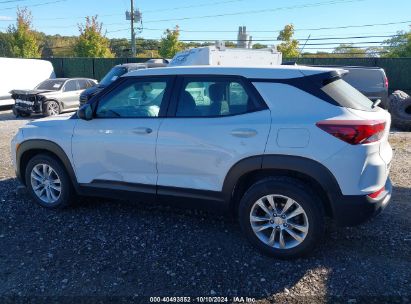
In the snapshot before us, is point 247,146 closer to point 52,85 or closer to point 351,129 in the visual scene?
point 351,129

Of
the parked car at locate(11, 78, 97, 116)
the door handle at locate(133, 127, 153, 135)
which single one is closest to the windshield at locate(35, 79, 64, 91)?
the parked car at locate(11, 78, 97, 116)

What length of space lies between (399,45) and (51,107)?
41.0 metres

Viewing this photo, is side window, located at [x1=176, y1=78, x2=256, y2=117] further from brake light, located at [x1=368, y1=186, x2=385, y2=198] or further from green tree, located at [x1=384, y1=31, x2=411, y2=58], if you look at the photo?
green tree, located at [x1=384, y1=31, x2=411, y2=58]

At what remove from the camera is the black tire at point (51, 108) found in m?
14.0

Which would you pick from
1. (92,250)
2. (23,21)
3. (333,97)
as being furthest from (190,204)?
(23,21)

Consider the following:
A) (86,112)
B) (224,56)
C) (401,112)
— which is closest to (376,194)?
(86,112)

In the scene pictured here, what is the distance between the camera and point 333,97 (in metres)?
3.41

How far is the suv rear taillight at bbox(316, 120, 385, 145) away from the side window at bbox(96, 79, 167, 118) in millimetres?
1702

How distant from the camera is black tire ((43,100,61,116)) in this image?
14008mm

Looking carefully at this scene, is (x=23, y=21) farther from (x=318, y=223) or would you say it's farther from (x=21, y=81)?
(x=318, y=223)

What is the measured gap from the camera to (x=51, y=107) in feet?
46.6

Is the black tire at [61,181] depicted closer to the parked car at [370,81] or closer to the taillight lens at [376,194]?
the taillight lens at [376,194]

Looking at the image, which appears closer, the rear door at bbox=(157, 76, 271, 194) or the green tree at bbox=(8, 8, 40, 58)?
the rear door at bbox=(157, 76, 271, 194)

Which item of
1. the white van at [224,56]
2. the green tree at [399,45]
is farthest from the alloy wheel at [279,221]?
the green tree at [399,45]
